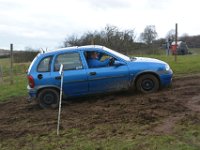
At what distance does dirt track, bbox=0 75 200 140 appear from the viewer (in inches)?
353

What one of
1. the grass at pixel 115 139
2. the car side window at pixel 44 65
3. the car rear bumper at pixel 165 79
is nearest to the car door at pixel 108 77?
the car rear bumper at pixel 165 79

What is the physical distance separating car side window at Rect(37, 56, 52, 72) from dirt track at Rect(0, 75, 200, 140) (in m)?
1.14

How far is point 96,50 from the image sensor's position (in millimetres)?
12156

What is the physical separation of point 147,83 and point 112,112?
7.62 feet

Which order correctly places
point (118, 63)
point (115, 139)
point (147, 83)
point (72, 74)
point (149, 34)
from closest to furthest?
1. point (115, 139)
2. point (72, 74)
3. point (118, 63)
4. point (147, 83)
5. point (149, 34)

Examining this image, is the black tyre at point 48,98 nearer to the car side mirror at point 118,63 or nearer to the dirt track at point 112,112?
the dirt track at point 112,112

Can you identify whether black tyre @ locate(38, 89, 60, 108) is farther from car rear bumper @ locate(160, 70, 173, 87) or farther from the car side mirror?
car rear bumper @ locate(160, 70, 173, 87)

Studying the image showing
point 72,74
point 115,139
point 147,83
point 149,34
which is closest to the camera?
point 115,139

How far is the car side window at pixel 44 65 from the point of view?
1186cm

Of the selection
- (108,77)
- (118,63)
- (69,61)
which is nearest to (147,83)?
(118,63)

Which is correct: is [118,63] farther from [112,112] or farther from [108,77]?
[112,112]

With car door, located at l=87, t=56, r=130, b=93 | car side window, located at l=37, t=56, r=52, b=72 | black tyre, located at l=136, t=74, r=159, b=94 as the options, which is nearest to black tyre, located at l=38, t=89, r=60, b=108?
car side window, located at l=37, t=56, r=52, b=72

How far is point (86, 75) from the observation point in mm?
11688

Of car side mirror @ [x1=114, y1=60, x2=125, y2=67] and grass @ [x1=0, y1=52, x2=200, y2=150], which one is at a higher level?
car side mirror @ [x1=114, y1=60, x2=125, y2=67]
